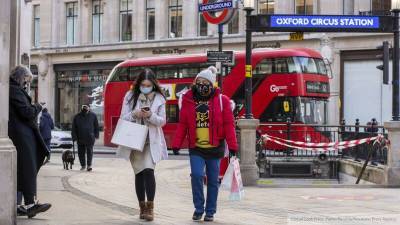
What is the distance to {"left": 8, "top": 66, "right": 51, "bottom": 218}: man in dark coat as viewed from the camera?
854 cm

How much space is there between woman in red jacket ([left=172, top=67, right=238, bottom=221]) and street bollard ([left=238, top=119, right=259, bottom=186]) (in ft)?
19.3

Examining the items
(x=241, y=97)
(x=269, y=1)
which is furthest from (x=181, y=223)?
(x=269, y=1)

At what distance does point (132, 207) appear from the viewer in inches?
408

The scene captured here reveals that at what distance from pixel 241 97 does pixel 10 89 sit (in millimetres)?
21098

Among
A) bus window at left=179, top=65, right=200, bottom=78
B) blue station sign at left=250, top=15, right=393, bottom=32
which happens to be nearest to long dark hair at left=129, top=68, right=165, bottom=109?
blue station sign at left=250, top=15, right=393, bottom=32

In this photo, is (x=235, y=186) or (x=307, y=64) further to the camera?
(x=307, y=64)

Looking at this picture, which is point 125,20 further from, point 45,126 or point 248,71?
point 248,71

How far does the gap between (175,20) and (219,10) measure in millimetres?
30056

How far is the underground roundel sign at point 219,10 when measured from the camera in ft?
47.8

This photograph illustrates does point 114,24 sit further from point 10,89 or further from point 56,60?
point 10,89

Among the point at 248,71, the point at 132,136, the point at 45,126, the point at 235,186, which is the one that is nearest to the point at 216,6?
the point at 248,71

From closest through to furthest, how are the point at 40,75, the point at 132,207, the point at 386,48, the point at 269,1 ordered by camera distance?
the point at 132,207 < the point at 386,48 < the point at 269,1 < the point at 40,75

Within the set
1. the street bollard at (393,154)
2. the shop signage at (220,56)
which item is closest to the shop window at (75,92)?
the shop signage at (220,56)

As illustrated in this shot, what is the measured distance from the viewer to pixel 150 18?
45625mm
